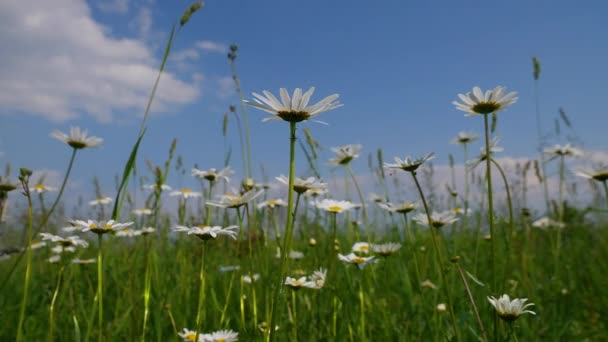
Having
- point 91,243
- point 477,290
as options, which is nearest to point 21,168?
point 477,290

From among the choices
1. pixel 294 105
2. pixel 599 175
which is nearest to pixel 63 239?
pixel 294 105

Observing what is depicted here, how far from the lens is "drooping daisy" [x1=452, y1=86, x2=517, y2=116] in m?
1.34

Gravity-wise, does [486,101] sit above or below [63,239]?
above

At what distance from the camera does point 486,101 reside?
4.51 ft

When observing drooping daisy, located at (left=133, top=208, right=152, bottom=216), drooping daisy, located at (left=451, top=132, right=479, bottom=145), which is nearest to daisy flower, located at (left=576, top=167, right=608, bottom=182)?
drooping daisy, located at (left=451, top=132, right=479, bottom=145)

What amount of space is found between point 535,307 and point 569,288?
0.63m

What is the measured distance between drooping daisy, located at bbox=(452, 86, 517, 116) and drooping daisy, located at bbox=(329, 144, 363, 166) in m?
1.27

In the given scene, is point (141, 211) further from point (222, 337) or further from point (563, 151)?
point (563, 151)

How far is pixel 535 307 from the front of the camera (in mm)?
2271

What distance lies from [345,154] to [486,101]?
1.40 meters

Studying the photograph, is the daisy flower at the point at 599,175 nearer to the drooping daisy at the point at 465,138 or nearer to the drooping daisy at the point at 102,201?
the drooping daisy at the point at 465,138

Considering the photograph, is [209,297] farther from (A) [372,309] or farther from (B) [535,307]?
(B) [535,307]

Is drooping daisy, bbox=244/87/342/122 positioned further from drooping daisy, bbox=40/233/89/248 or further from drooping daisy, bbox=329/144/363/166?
drooping daisy, bbox=329/144/363/166

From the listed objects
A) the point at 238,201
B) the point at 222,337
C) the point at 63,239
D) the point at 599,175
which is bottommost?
the point at 222,337
